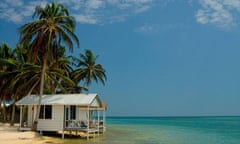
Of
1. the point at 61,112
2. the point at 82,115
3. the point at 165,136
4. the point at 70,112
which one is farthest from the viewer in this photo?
the point at 165,136

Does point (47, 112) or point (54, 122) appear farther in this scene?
point (47, 112)

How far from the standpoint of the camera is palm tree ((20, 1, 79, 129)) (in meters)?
21.2

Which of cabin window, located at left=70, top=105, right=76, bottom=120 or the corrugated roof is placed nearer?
the corrugated roof

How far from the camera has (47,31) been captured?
21234 millimetres

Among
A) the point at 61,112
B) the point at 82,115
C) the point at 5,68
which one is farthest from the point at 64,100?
the point at 5,68

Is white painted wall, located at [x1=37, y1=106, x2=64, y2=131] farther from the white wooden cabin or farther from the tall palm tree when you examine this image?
the tall palm tree

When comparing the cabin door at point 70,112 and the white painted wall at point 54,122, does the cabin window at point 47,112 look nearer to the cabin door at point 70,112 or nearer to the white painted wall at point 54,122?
the white painted wall at point 54,122

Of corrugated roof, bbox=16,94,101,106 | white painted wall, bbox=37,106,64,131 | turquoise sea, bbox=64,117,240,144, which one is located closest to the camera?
corrugated roof, bbox=16,94,101,106

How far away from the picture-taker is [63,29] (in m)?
21.7

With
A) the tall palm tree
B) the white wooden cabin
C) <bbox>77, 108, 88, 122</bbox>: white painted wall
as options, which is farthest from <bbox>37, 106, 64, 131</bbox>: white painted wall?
the tall palm tree

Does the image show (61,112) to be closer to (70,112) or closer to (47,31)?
(70,112)

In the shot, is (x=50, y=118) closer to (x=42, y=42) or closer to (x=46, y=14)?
(x=42, y=42)

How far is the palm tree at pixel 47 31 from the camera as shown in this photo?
69.5 feet

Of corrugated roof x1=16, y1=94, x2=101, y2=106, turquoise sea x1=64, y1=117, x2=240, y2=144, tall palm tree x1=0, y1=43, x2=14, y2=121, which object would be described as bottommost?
→ turquoise sea x1=64, y1=117, x2=240, y2=144
